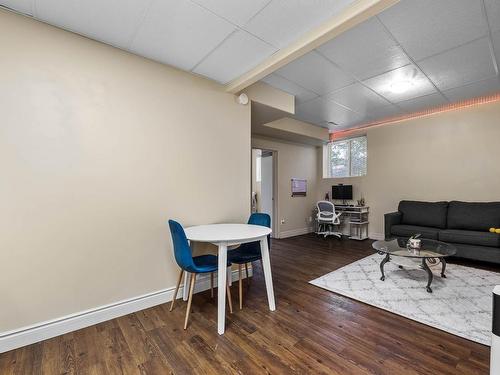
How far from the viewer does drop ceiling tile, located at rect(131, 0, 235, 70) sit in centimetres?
174

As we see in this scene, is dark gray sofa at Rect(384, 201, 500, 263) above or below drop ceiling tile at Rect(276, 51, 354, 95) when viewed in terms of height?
below

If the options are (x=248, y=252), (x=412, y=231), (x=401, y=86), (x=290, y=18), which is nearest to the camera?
(x=290, y=18)

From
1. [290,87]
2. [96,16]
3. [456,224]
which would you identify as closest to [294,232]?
[456,224]

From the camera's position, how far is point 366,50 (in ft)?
8.00

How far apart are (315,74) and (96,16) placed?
2366mm

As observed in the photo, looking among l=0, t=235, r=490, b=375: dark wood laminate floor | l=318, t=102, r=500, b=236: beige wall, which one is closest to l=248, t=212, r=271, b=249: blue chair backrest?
l=0, t=235, r=490, b=375: dark wood laminate floor

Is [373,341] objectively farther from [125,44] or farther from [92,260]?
[125,44]

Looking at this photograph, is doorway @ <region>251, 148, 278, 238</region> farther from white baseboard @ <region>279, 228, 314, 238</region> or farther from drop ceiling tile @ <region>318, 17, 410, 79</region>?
drop ceiling tile @ <region>318, 17, 410, 79</region>

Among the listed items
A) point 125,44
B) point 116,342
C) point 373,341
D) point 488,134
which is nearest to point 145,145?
point 125,44

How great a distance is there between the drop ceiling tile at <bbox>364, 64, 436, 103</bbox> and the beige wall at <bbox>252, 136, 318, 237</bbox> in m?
2.44

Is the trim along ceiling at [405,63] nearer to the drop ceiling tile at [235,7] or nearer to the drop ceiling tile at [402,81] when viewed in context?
the drop ceiling tile at [402,81]

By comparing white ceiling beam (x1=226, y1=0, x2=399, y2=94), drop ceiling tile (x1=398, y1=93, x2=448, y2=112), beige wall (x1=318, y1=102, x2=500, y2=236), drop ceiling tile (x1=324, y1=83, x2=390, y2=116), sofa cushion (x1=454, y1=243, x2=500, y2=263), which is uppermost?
drop ceiling tile (x1=398, y1=93, x2=448, y2=112)

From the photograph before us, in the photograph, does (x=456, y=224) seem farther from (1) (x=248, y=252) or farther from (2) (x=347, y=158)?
(1) (x=248, y=252)

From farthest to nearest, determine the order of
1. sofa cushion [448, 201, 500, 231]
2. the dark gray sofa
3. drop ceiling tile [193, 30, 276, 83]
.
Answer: sofa cushion [448, 201, 500, 231] → the dark gray sofa → drop ceiling tile [193, 30, 276, 83]
